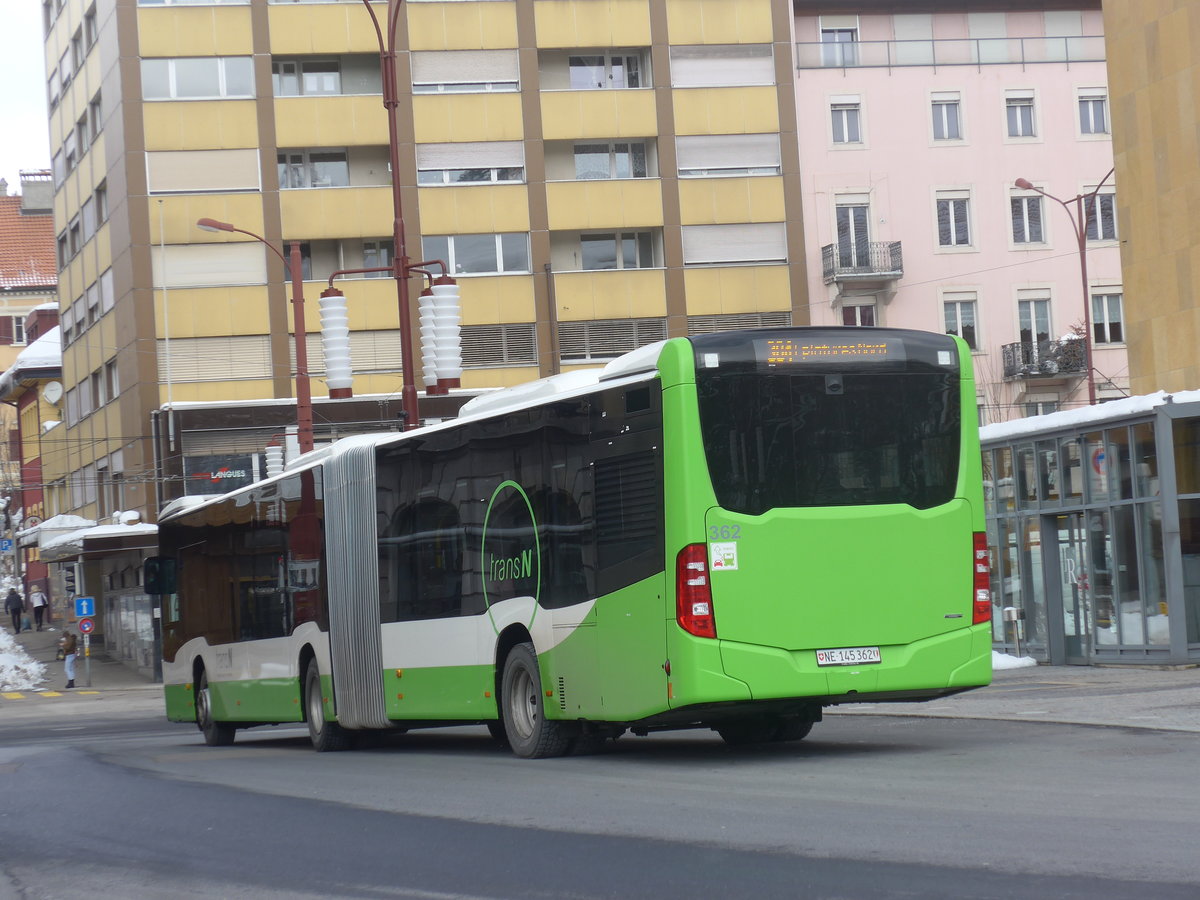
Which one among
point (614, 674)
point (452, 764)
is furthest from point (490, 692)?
point (614, 674)

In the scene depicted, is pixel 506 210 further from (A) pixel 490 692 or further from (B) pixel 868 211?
(A) pixel 490 692

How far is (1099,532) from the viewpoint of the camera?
24.9m

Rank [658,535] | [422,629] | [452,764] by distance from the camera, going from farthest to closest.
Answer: [422,629], [452,764], [658,535]

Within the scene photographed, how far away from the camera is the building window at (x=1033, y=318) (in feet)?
198

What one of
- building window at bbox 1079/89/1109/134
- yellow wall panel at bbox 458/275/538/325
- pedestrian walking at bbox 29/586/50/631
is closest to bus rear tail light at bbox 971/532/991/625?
yellow wall panel at bbox 458/275/538/325

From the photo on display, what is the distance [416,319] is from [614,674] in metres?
42.6

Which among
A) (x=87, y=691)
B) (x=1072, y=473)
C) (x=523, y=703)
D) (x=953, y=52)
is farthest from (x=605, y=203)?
(x=523, y=703)

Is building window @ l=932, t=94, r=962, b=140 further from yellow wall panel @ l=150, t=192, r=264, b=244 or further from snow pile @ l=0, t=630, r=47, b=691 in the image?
snow pile @ l=0, t=630, r=47, b=691

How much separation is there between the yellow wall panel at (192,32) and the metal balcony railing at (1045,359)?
25629 millimetres

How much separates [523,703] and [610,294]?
1705 inches

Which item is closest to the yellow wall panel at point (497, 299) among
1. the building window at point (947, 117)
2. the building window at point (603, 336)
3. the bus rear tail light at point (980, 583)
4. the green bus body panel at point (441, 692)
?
the building window at point (603, 336)

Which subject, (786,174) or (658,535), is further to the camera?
(786,174)

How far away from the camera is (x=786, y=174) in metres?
58.7

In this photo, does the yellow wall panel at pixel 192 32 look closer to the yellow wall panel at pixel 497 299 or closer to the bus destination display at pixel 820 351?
Answer: the yellow wall panel at pixel 497 299
